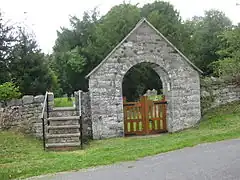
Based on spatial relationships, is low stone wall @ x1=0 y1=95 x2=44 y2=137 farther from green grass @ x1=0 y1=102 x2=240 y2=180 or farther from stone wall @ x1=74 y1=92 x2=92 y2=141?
stone wall @ x1=74 y1=92 x2=92 y2=141

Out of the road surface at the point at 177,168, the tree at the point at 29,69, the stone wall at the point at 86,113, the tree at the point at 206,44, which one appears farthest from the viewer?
the tree at the point at 206,44

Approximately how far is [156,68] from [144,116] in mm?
2012

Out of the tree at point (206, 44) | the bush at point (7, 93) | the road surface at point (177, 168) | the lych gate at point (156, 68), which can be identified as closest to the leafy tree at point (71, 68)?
the tree at point (206, 44)

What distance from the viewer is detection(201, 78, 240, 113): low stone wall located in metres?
15.0

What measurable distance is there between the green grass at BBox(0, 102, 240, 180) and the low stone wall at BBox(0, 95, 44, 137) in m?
0.53

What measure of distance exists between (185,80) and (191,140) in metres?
4.42

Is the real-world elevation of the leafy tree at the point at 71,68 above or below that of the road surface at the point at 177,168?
above

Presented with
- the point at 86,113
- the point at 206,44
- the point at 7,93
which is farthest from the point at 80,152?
the point at 206,44

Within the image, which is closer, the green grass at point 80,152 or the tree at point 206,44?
the green grass at point 80,152

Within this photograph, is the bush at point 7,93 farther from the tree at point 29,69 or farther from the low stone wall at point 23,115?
the tree at point 29,69

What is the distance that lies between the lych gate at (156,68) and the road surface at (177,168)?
17.1 feet

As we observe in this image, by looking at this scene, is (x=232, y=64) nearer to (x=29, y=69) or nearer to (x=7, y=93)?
(x=7, y=93)

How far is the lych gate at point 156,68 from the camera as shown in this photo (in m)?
13.6

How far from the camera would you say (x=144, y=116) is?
1417cm
